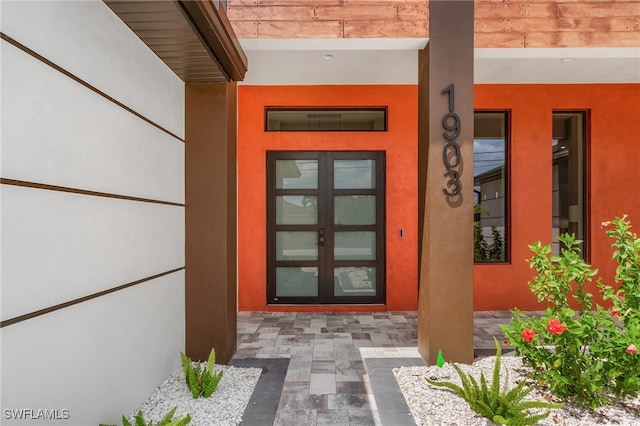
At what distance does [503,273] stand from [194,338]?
4.64 metres

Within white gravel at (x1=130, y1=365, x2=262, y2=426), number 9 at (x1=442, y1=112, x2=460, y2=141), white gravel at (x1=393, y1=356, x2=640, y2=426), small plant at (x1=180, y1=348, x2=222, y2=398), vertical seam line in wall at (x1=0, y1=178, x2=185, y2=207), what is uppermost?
number 9 at (x1=442, y1=112, x2=460, y2=141)

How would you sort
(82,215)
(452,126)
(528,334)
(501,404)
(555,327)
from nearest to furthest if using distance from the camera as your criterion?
1. (82,215)
2. (501,404)
3. (555,327)
4. (528,334)
5. (452,126)

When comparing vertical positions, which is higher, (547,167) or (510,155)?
(510,155)

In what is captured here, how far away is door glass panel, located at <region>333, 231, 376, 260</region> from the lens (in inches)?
217

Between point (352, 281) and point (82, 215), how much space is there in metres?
4.17

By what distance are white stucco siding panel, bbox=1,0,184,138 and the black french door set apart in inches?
99.4

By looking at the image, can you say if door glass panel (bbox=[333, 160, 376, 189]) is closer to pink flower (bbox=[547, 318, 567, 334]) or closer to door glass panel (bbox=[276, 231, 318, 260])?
door glass panel (bbox=[276, 231, 318, 260])

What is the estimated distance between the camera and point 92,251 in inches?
81.2

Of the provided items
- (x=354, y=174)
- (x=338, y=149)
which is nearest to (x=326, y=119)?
(x=338, y=149)

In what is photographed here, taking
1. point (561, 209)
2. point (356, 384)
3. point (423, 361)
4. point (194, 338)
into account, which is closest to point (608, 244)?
point (561, 209)

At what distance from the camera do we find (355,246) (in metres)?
5.52

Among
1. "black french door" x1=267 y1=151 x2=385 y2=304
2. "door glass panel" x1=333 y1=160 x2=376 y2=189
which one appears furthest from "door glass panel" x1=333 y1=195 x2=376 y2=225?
"door glass panel" x1=333 y1=160 x2=376 y2=189

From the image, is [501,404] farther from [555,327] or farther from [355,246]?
[355,246]

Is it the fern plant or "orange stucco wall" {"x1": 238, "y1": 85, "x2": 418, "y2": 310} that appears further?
"orange stucco wall" {"x1": 238, "y1": 85, "x2": 418, "y2": 310}
